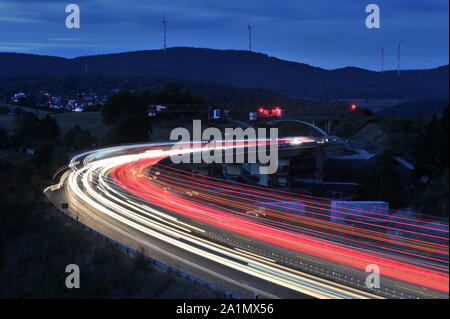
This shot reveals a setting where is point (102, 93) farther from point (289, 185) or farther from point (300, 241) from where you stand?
point (300, 241)

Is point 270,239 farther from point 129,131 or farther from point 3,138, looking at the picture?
point 3,138

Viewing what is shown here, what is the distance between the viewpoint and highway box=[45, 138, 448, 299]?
1385 centimetres

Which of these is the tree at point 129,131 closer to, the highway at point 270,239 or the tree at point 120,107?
the tree at point 120,107

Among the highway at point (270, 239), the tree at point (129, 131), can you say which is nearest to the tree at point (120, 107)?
the tree at point (129, 131)

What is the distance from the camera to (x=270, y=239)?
18250 mm

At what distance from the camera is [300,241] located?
58.5 feet

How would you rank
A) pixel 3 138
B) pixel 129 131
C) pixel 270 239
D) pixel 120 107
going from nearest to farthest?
pixel 270 239 < pixel 3 138 < pixel 129 131 < pixel 120 107

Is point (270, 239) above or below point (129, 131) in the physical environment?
below

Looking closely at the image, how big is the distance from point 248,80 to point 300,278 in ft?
354

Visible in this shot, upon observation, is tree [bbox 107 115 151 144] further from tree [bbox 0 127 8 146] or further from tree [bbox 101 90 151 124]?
tree [bbox 0 127 8 146]

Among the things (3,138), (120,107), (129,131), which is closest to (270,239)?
(129,131)

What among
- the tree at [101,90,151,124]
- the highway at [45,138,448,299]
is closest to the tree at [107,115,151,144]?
the tree at [101,90,151,124]
